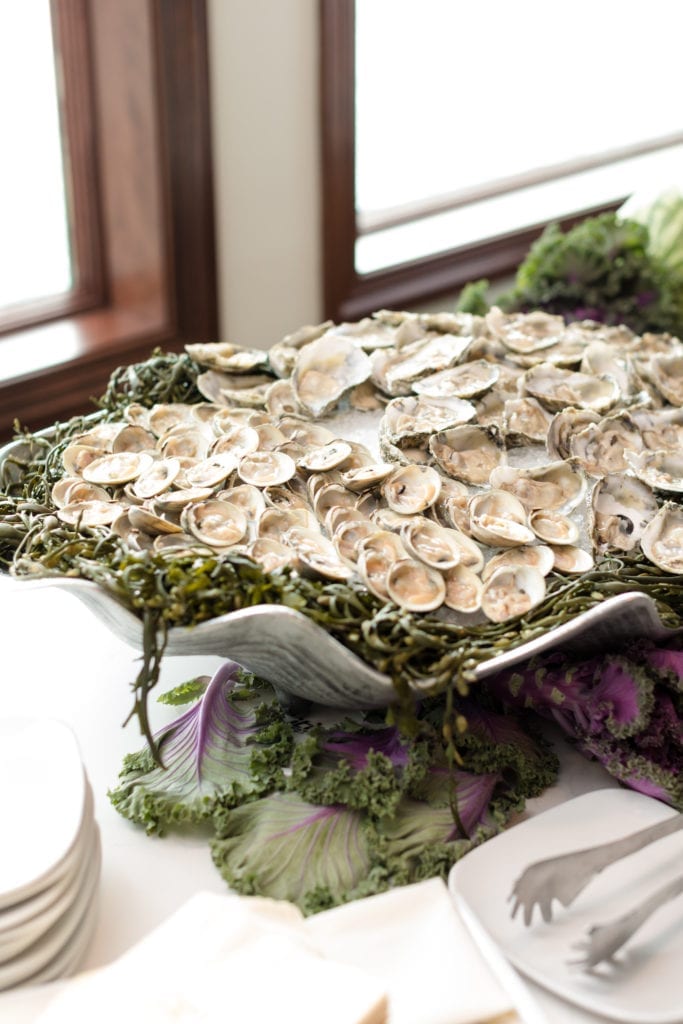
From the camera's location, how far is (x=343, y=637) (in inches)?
26.7

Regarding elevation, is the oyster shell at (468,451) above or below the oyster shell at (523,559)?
above

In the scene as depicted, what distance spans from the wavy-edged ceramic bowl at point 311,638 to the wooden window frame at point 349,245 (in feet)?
4.42

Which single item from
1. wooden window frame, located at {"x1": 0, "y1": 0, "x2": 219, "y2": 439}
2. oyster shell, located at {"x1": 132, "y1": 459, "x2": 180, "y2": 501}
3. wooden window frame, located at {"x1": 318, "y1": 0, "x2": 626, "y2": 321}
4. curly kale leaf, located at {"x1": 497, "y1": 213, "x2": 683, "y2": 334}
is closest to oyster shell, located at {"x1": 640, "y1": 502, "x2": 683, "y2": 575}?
oyster shell, located at {"x1": 132, "y1": 459, "x2": 180, "y2": 501}

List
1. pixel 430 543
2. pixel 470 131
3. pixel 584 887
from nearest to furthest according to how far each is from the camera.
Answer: pixel 584 887 → pixel 430 543 → pixel 470 131

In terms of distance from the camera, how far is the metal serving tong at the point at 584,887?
0.61 m

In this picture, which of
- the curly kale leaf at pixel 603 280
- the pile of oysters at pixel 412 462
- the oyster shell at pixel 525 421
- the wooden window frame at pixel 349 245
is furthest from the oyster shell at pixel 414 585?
the wooden window frame at pixel 349 245

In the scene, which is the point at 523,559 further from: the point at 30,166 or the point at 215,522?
the point at 30,166

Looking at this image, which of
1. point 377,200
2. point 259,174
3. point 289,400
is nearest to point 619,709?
point 289,400

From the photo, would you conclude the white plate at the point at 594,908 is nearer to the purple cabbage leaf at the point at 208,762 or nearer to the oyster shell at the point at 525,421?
the purple cabbage leaf at the point at 208,762

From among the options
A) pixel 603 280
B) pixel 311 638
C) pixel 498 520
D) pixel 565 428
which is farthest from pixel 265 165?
pixel 311 638

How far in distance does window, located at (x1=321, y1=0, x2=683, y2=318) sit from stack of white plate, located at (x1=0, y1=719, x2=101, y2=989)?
141 centimetres

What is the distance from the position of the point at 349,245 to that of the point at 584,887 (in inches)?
59.7

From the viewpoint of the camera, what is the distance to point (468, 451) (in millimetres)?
872

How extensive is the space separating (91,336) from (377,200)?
836mm
